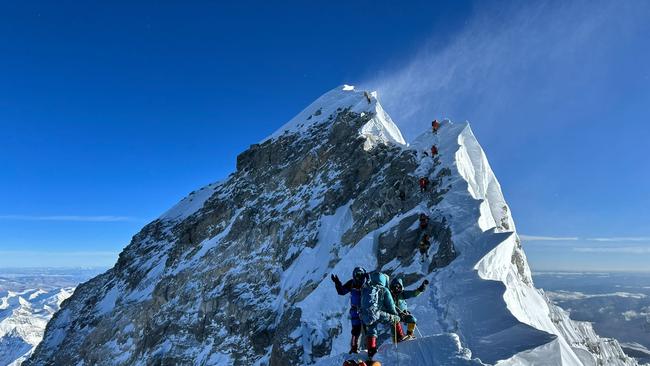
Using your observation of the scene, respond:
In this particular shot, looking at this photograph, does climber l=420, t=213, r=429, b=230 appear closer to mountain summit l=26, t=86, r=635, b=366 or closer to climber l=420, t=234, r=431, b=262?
mountain summit l=26, t=86, r=635, b=366

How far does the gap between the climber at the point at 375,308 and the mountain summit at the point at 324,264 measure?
767mm

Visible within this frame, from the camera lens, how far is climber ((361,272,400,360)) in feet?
31.9

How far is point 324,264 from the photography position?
30906mm

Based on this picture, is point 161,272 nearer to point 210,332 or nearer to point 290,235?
point 210,332

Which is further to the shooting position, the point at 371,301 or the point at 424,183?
the point at 424,183

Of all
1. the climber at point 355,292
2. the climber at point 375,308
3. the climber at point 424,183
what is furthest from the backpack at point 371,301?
the climber at point 424,183

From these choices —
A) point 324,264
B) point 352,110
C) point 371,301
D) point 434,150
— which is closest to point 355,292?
point 371,301

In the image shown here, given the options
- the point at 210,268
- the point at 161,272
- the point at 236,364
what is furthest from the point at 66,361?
the point at 236,364

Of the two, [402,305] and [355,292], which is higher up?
[355,292]

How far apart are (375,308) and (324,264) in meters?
21.3

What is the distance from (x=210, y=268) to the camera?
4206 cm

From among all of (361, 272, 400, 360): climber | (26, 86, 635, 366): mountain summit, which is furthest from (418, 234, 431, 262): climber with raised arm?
(361, 272, 400, 360): climber

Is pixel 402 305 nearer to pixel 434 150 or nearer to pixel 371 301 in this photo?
pixel 371 301

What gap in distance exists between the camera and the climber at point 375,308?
9.71m
